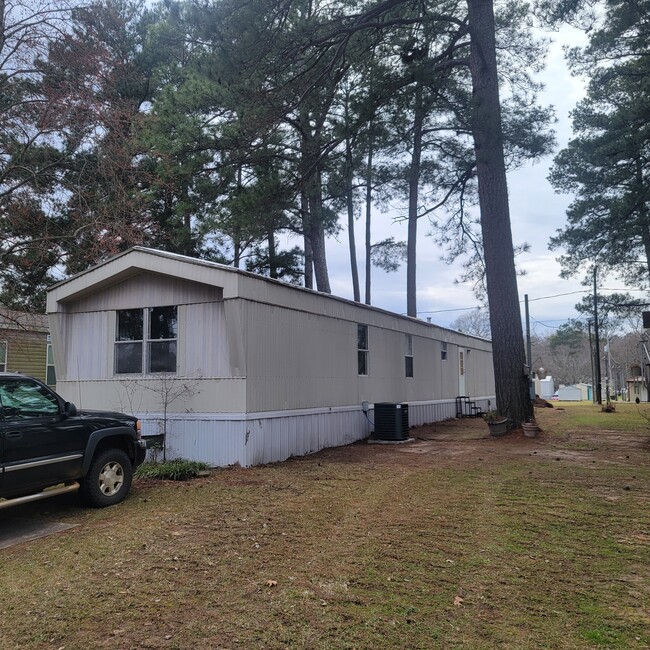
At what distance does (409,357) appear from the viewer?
48.5ft

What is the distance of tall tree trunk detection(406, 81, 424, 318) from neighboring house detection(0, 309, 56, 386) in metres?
11.0

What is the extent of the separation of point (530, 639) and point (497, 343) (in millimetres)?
9952

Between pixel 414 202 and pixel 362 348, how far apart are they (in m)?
8.53

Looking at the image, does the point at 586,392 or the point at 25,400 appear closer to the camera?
the point at 25,400

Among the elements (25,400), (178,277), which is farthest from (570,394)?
(25,400)

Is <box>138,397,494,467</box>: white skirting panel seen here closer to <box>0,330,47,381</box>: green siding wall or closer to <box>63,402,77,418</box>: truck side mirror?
<box>63,402,77,418</box>: truck side mirror

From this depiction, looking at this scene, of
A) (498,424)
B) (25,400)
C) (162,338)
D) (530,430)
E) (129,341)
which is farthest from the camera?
(498,424)

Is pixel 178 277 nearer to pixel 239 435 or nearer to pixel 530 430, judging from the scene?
pixel 239 435

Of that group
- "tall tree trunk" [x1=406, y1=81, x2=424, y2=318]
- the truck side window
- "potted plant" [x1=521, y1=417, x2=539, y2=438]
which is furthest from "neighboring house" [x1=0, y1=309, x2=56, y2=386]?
"potted plant" [x1=521, y1=417, x2=539, y2=438]

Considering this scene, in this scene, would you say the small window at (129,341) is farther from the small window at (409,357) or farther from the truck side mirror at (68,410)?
the small window at (409,357)

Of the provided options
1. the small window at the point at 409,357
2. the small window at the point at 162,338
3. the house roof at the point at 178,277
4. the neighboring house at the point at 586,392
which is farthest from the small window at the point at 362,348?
the neighboring house at the point at 586,392

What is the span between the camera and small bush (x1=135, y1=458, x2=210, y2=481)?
25.2 ft

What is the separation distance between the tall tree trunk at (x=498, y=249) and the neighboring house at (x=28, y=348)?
39.1 feet

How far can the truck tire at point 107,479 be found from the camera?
6023mm
